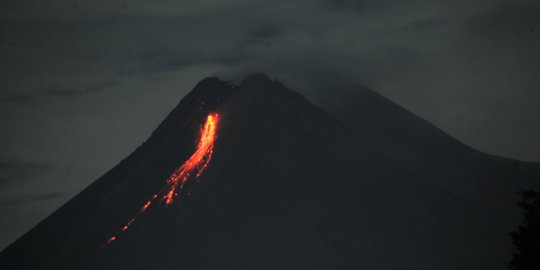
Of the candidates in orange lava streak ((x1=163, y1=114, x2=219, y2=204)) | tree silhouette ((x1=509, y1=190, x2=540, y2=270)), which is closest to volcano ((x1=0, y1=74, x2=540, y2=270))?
orange lava streak ((x1=163, y1=114, x2=219, y2=204))

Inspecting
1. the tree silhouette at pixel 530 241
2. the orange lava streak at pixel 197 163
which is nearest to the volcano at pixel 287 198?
the orange lava streak at pixel 197 163

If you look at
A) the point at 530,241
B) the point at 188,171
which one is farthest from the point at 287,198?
the point at 530,241

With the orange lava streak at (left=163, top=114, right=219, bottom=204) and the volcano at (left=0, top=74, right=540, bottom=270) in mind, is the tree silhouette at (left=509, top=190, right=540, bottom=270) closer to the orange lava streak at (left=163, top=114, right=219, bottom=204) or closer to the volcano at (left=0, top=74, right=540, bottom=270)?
the volcano at (left=0, top=74, right=540, bottom=270)

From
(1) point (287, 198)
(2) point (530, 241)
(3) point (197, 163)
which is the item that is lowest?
(2) point (530, 241)

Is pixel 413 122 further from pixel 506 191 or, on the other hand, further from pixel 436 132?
pixel 506 191

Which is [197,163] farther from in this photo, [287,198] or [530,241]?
[530,241]
